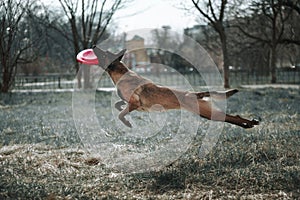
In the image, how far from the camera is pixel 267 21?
29047mm

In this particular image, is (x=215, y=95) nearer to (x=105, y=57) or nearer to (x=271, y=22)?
(x=105, y=57)

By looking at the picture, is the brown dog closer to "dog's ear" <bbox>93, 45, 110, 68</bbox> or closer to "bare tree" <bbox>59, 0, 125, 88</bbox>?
"dog's ear" <bbox>93, 45, 110, 68</bbox>

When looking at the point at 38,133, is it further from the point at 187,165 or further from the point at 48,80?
the point at 48,80

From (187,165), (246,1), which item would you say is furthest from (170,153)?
(246,1)

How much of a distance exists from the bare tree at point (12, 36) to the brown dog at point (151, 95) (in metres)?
12.7

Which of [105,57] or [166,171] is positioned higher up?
[105,57]

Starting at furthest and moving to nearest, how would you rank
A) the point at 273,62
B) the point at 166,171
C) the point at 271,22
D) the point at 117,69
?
the point at 271,22, the point at 273,62, the point at 117,69, the point at 166,171

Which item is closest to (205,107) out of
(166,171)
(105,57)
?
(166,171)

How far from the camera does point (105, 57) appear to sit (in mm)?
5109

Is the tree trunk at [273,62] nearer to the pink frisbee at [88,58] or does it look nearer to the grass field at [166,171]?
the grass field at [166,171]

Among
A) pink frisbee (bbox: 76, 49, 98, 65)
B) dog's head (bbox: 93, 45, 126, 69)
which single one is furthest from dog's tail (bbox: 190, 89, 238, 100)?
pink frisbee (bbox: 76, 49, 98, 65)

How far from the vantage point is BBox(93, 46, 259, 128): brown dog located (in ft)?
16.5

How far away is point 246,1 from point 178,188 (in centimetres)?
1979

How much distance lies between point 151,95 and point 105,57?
0.75 metres
